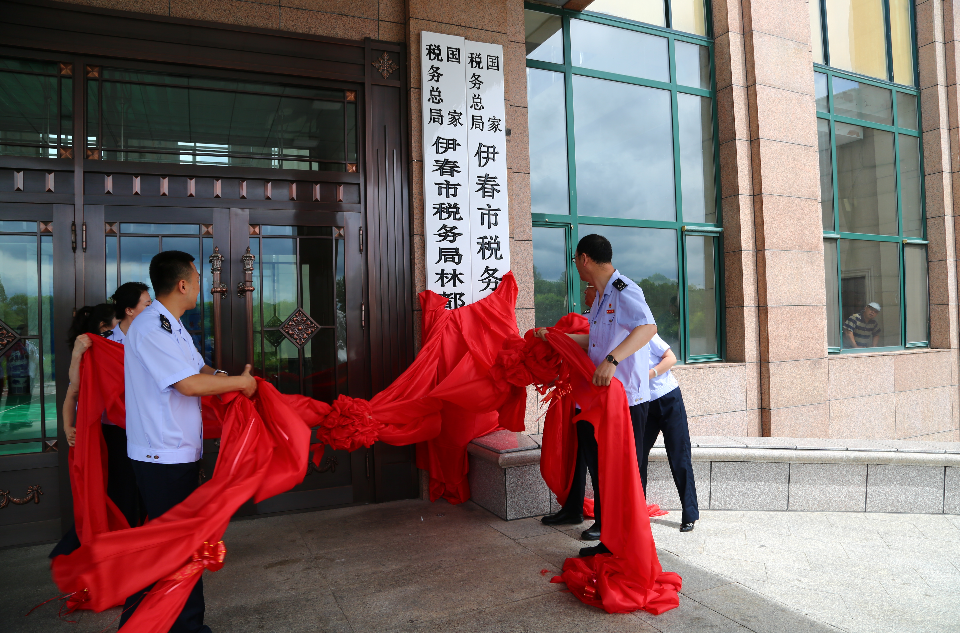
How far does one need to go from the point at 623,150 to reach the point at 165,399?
5392 mm

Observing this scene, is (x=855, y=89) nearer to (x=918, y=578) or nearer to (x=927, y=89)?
(x=927, y=89)

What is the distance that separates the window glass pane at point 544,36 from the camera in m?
6.03

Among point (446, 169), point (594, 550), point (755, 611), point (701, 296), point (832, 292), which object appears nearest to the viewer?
point (755, 611)

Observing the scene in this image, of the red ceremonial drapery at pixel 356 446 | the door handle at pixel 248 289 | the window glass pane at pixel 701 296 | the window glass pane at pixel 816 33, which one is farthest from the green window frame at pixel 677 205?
the door handle at pixel 248 289

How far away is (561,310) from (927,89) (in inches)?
268

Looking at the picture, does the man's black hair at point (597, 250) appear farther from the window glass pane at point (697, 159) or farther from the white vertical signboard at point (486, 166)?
the window glass pane at point (697, 159)

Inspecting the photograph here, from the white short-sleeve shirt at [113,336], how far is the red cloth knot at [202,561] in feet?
4.30

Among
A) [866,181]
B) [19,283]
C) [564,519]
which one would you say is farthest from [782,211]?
[19,283]

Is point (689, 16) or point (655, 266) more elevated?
point (689, 16)

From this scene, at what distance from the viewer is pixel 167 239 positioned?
4.39 metres

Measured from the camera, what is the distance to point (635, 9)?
662 centimetres

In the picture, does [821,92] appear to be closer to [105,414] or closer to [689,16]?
[689,16]

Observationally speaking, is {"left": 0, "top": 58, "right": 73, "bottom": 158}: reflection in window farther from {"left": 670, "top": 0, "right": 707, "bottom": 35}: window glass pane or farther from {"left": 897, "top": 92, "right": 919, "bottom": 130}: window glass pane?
{"left": 897, "top": 92, "right": 919, "bottom": 130}: window glass pane

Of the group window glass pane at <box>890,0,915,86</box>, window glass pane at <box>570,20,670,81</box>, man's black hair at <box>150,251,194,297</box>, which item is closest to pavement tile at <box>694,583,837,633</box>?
man's black hair at <box>150,251,194,297</box>
